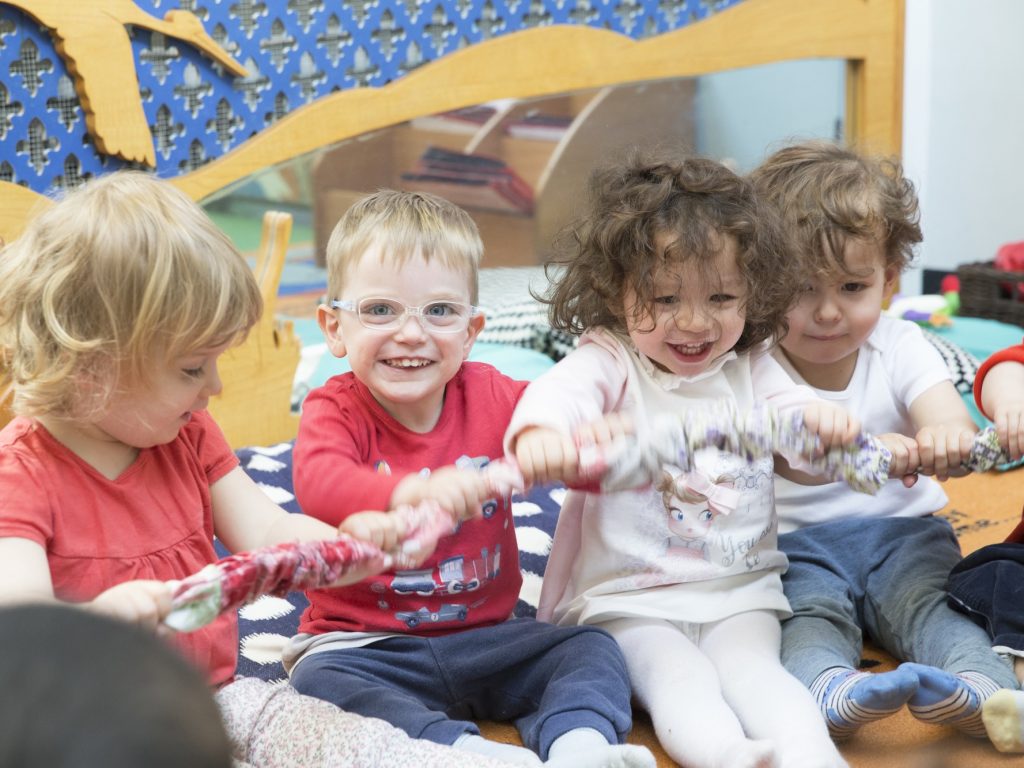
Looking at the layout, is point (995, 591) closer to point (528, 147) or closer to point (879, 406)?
point (879, 406)

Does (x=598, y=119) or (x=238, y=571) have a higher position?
(x=598, y=119)

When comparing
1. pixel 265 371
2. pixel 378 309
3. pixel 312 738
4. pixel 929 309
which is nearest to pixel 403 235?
pixel 378 309

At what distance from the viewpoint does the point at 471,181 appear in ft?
8.48

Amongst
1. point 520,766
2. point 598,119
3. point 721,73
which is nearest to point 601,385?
point 520,766

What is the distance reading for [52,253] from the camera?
92cm

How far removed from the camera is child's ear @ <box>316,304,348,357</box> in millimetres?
1199

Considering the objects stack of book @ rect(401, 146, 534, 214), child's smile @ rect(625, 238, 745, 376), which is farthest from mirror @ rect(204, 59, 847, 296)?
child's smile @ rect(625, 238, 745, 376)

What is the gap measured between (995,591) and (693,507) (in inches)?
12.7

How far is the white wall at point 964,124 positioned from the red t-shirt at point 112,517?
2.66 m

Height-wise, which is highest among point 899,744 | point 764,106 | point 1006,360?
point 764,106

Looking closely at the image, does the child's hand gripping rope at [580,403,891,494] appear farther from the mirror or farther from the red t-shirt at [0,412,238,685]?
the mirror

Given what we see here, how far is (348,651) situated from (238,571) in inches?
12.6

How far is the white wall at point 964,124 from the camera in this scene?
3.26 metres

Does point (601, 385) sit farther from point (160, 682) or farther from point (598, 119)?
point (598, 119)
